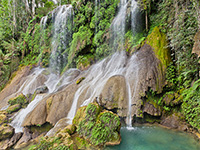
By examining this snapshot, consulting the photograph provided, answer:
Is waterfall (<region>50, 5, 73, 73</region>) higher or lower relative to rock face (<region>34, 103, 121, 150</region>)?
higher

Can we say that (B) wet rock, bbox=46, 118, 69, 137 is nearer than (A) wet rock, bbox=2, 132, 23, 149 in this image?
Yes

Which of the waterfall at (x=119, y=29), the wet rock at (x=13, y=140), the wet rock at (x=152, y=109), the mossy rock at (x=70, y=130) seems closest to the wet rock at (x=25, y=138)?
the wet rock at (x=13, y=140)

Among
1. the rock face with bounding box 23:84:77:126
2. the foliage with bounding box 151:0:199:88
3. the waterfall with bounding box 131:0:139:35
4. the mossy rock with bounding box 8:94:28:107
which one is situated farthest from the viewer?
the mossy rock with bounding box 8:94:28:107

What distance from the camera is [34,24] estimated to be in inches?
769

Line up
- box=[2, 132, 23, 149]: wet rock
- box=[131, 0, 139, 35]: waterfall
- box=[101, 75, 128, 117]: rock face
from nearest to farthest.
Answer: box=[2, 132, 23, 149]: wet rock < box=[101, 75, 128, 117]: rock face < box=[131, 0, 139, 35]: waterfall

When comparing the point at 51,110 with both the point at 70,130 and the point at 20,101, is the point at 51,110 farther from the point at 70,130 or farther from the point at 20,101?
the point at 20,101

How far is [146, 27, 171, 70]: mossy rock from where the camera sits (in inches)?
267

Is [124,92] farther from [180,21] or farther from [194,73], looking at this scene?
[180,21]

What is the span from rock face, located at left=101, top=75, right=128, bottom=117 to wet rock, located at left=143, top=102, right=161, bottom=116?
3.45 feet

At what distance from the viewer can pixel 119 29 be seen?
35.1 ft

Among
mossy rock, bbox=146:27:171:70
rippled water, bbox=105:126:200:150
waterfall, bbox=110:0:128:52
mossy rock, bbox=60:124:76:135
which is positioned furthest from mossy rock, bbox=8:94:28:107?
mossy rock, bbox=146:27:171:70

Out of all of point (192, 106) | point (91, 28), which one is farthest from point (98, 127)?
point (91, 28)

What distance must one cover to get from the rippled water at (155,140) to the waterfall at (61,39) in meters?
11.6

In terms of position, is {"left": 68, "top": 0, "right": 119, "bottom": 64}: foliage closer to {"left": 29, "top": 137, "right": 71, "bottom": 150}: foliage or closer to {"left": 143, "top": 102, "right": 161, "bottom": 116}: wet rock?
{"left": 143, "top": 102, "right": 161, "bottom": 116}: wet rock
